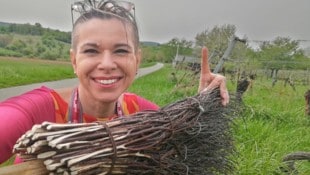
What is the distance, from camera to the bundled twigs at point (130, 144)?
3.80 ft

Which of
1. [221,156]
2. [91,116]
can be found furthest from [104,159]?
[221,156]

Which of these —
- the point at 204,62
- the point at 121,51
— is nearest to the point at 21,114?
the point at 121,51

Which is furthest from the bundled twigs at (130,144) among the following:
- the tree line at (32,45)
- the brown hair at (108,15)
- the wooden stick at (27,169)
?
the tree line at (32,45)

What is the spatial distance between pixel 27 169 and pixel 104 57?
2.27ft

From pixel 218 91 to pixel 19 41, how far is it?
62.2 m

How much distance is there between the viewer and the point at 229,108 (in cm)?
262

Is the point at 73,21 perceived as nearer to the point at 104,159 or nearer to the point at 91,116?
the point at 91,116

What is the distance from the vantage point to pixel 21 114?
1.49 meters

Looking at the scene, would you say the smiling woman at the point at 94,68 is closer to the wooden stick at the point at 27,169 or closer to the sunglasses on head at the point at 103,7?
the sunglasses on head at the point at 103,7

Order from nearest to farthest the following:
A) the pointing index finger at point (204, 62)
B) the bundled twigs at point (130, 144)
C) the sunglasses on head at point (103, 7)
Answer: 1. the bundled twigs at point (130, 144)
2. the sunglasses on head at point (103, 7)
3. the pointing index finger at point (204, 62)

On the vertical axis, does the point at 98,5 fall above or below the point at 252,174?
above

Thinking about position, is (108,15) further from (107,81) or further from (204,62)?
(204,62)

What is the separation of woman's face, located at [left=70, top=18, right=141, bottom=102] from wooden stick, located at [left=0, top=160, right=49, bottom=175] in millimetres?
633

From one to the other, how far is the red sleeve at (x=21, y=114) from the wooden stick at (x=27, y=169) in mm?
302
